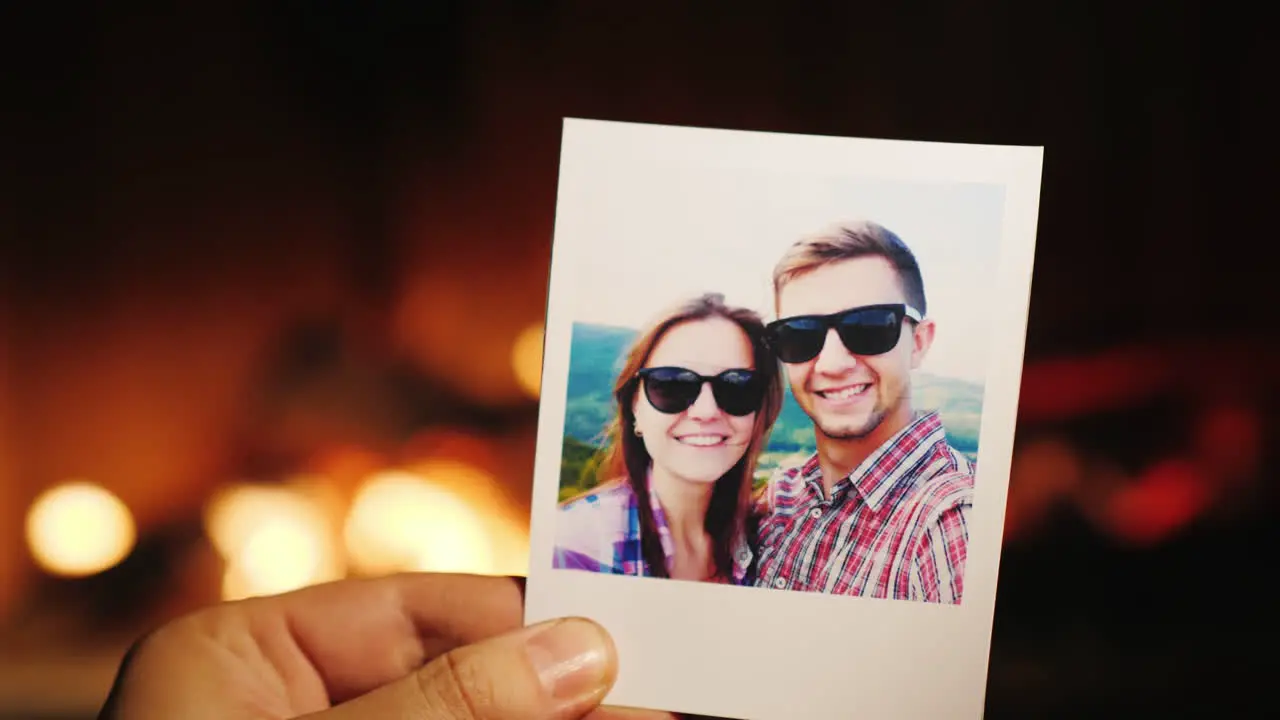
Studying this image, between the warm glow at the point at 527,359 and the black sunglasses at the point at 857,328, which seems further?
the warm glow at the point at 527,359

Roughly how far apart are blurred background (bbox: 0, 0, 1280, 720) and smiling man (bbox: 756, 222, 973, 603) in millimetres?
692

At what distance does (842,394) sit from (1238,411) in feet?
3.45

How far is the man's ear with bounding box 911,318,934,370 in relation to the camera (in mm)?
783

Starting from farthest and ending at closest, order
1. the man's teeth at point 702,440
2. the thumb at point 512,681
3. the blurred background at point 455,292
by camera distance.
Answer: the blurred background at point 455,292 → the man's teeth at point 702,440 → the thumb at point 512,681

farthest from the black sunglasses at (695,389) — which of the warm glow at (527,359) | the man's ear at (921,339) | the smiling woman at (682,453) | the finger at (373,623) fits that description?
the warm glow at (527,359)

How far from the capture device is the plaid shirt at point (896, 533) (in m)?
0.79

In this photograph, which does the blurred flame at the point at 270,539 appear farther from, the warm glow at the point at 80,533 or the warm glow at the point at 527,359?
the warm glow at the point at 527,359

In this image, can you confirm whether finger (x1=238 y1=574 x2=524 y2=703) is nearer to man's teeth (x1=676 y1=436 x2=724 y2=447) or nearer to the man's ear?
man's teeth (x1=676 y1=436 x2=724 y2=447)

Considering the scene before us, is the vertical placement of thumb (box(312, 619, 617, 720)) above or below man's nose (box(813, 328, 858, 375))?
below

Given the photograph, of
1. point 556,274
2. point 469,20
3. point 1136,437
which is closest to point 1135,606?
point 1136,437

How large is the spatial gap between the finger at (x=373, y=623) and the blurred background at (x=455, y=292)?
58 cm

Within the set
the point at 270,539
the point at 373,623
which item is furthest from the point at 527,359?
the point at 373,623

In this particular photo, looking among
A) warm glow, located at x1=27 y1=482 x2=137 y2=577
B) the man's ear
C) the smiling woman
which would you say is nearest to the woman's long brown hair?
the smiling woman

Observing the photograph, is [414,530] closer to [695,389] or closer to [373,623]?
[373,623]
